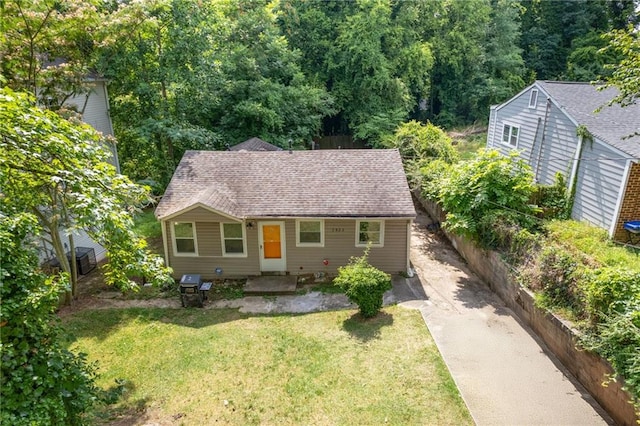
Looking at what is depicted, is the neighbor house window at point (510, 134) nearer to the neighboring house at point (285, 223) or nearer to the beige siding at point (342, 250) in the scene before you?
the neighboring house at point (285, 223)

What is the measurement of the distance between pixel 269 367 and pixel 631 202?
1132 centimetres

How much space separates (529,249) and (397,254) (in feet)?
13.3

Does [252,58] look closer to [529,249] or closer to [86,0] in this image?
[86,0]

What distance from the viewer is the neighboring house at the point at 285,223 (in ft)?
41.4

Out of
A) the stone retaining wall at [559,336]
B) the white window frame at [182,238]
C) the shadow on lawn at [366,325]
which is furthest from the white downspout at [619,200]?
the white window frame at [182,238]

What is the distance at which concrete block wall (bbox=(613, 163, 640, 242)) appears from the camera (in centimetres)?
1134

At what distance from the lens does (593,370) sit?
7.61 m

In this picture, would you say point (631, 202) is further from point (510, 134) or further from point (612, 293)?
point (510, 134)

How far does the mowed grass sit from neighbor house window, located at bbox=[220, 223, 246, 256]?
2344 mm

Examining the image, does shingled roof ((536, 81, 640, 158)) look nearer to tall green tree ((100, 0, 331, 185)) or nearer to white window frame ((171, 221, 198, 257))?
white window frame ((171, 221, 198, 257))

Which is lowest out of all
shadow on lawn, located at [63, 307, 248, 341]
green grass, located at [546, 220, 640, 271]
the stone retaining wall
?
shadow on lawn, located at [63, 307, 248, 341]

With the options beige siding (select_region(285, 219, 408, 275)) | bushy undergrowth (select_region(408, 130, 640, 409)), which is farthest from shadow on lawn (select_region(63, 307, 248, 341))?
bushy undergrowth (select_region(408, 130, 640, 409))

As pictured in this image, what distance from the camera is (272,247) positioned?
1330cm

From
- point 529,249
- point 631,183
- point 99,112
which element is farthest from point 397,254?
point 99,112
